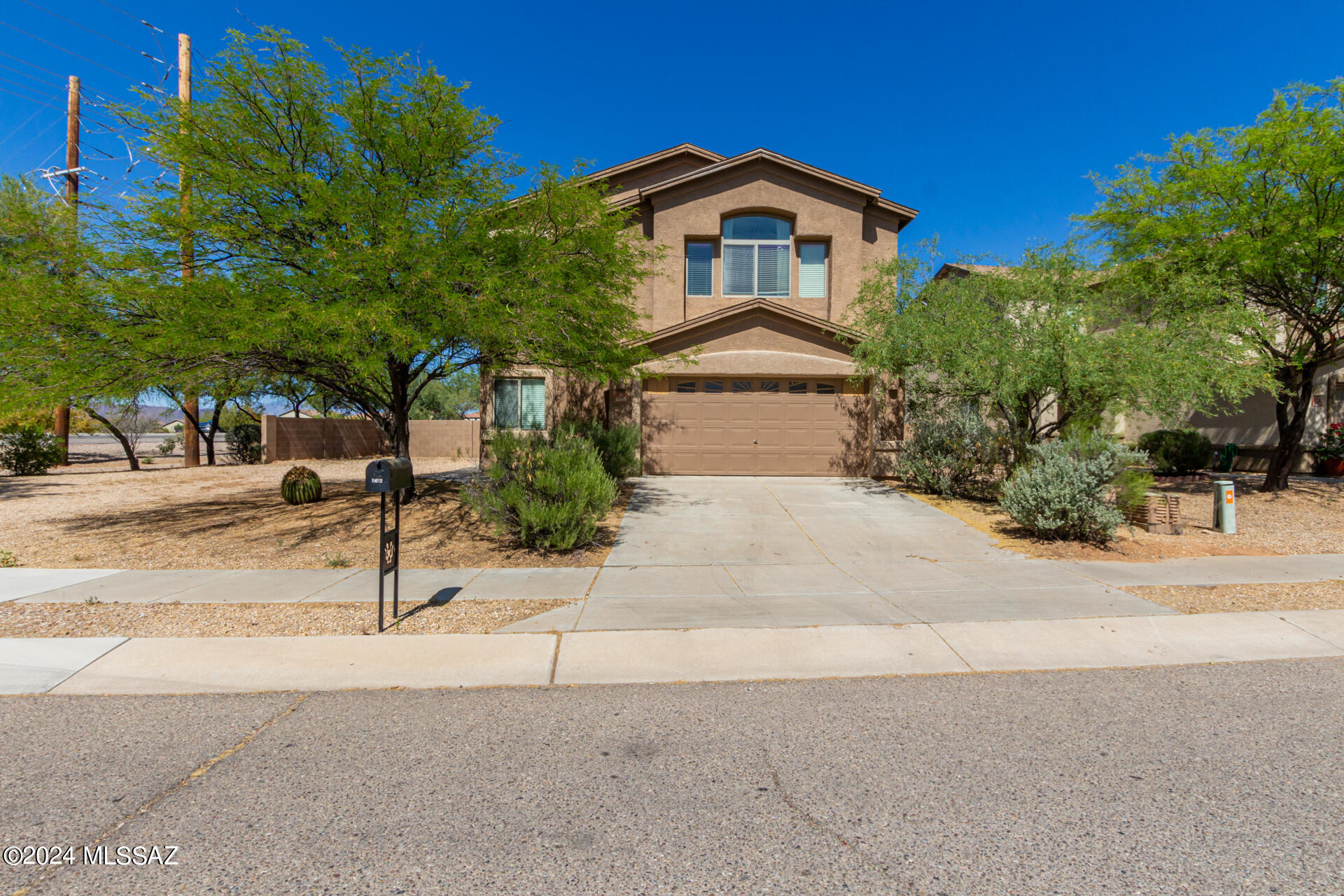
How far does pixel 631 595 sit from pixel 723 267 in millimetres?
13080

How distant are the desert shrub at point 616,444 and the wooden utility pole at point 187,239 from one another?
22.7ft

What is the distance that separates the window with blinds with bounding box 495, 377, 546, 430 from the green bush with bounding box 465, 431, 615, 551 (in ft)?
25.2

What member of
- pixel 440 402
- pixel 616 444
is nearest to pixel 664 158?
pixel 616 444

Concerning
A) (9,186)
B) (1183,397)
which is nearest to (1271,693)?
(1183,397)

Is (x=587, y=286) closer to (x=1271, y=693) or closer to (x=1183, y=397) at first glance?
(x=1271, y=693)

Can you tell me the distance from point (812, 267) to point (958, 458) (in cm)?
720

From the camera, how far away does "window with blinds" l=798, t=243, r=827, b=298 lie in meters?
17.8

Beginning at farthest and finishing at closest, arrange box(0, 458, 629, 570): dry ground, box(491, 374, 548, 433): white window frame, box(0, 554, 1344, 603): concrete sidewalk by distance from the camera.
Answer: box(491, 374, 548, 433): white window frame
box(0, 458, 629, 570): dry ground
box(0, 554, 1344, 603): concrete sidewalk

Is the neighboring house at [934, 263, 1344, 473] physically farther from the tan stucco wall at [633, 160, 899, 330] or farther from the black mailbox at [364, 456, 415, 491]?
the black mailbox at [364, 456, 415, 491]

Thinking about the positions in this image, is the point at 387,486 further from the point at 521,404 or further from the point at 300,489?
the point at 521,404

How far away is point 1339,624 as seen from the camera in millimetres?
5910

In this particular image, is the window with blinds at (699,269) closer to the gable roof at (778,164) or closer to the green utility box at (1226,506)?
the gable roof at (778,164)

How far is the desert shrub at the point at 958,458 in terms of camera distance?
13.5 m

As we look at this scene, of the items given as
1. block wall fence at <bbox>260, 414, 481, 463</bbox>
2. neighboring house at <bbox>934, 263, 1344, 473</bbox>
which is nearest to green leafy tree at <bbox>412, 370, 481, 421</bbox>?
block wall fence at <bbox>260, 414, 481, 463</bbox>
